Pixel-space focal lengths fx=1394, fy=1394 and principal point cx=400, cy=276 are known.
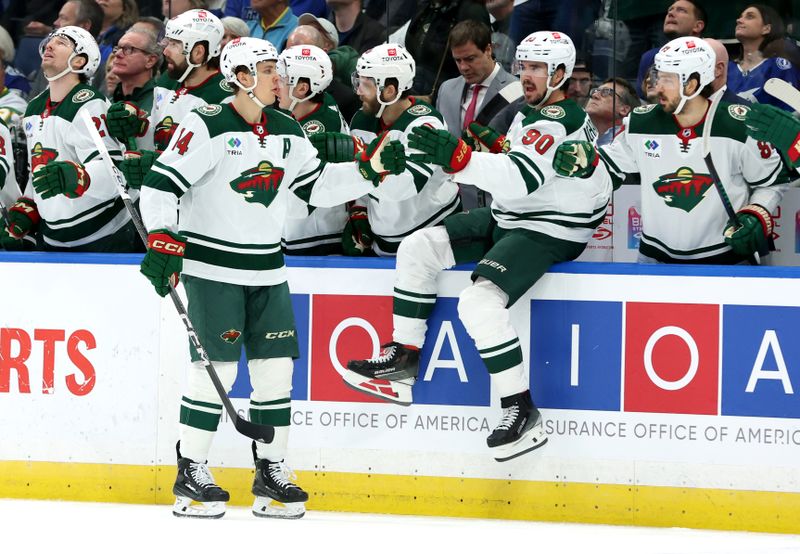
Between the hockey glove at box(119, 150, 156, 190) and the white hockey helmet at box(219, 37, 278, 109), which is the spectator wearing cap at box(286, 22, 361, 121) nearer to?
the hockey glove at box(119, 150, 156, 190)

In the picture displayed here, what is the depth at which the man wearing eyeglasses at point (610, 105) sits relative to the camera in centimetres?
541

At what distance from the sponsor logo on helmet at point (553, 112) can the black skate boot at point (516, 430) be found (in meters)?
0.91

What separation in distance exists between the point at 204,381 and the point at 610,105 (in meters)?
2.02

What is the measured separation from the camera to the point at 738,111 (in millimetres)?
4707

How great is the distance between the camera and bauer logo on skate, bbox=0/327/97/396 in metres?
4.87

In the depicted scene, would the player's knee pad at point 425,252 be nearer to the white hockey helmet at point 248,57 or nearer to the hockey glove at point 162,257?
the white hockey helmet at point 248,57

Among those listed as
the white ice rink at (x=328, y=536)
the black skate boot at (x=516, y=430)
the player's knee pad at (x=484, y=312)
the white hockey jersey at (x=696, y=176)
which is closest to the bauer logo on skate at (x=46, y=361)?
the white ice rink at (x=328, y=536)

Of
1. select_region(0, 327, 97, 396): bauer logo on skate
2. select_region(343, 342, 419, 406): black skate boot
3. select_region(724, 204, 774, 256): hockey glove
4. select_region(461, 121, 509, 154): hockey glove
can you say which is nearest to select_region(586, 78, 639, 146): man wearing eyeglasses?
select_region(461, 121, 509, 154): hockey glove

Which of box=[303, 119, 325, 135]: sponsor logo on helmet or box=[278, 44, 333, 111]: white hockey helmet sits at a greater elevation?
box=[278, 44, 333, 111]: white hockey helmet

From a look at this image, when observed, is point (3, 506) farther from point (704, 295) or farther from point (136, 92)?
point (704, 295)

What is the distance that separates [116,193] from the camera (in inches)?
202

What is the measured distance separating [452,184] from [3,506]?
192 centimetres

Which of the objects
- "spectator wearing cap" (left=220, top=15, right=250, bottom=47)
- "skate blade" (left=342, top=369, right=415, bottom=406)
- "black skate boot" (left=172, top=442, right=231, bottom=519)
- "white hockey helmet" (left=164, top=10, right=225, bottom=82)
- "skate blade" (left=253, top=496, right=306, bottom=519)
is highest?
"spectator wearing cap" (left=220, top=15, right=250, bottom=47)

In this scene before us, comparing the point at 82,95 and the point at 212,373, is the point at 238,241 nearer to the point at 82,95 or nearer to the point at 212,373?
the point at 212,373
